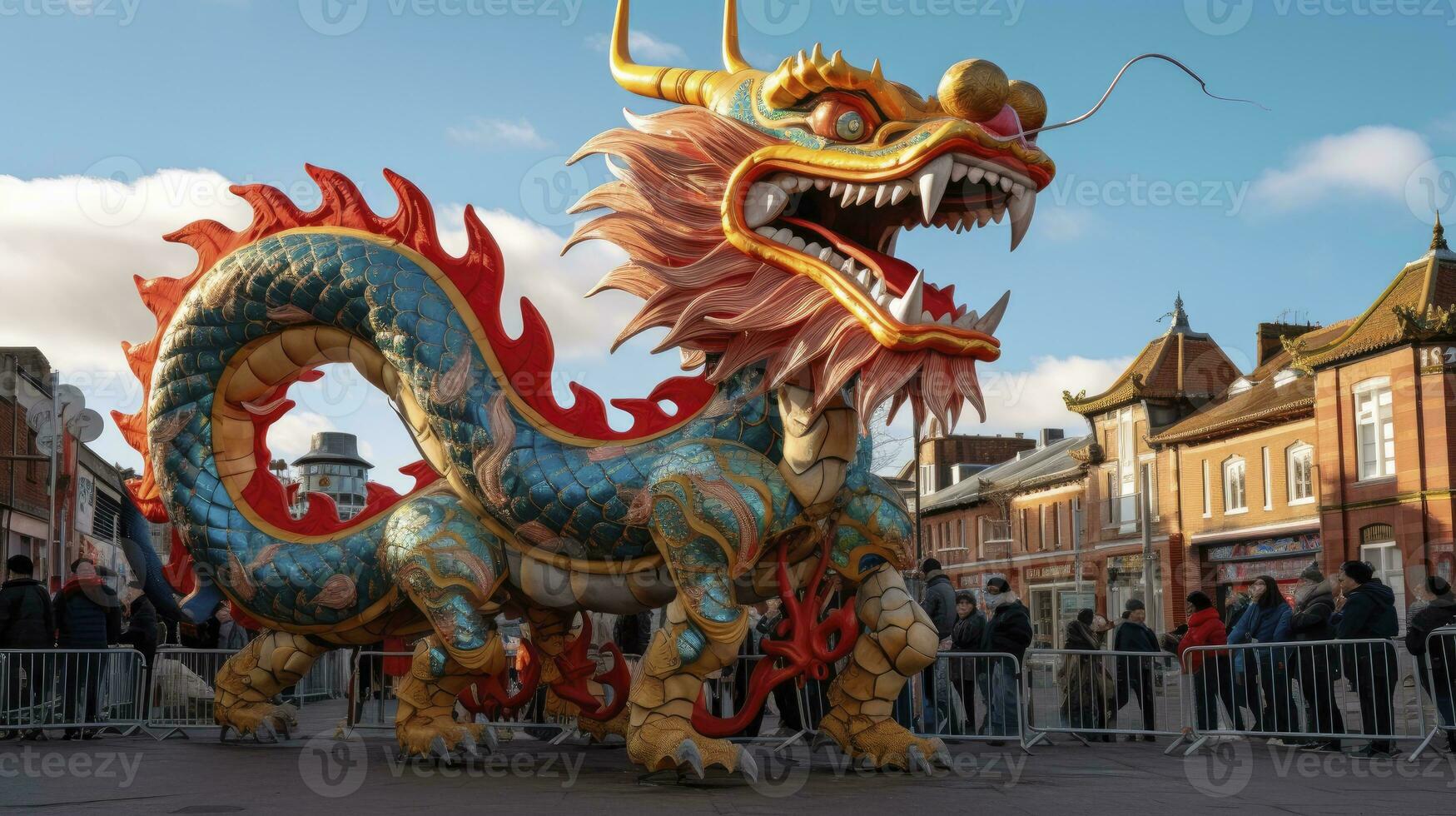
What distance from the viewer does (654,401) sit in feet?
22.8

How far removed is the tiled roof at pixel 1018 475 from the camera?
4325 centimetres

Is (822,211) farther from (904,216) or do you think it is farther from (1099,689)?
(1099,689)

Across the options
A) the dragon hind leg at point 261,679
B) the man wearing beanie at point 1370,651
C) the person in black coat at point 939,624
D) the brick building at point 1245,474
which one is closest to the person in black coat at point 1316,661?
the man wearing beanie at point 1370,651

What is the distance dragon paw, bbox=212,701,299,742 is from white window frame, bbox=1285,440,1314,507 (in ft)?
89.2

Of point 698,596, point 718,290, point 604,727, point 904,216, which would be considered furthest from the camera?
point 604,727

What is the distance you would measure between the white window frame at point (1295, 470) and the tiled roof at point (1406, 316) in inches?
103

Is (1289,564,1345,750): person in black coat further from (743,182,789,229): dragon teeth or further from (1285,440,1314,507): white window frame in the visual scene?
(1285,440,1314,507): white window frame

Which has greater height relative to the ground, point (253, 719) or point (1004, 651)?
point (1004, 651)

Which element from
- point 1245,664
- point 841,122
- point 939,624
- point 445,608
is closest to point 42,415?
point 939,624

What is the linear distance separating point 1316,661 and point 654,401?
17.4 feet

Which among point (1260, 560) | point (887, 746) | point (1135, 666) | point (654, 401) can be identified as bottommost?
point (887, 746)

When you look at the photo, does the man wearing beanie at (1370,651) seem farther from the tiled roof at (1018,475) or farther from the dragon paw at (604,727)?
the tiled roof at (1018,475)

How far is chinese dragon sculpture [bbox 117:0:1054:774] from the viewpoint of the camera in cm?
612

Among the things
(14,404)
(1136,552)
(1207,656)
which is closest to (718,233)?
(1207,656)
